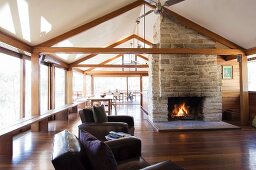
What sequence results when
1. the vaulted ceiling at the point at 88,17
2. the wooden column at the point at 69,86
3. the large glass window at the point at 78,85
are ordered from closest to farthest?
the vaulted ceiling at the point at 88,17 → the wooden column at the point at 69,86 → the large glass window at the point at 78,85

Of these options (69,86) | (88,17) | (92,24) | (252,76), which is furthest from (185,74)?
(69,86)

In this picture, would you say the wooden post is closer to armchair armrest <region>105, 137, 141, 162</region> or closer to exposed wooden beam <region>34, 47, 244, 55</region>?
exposed wooden beam <region>34, 47, 244, 55</region>

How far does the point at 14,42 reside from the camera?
13.9 ft

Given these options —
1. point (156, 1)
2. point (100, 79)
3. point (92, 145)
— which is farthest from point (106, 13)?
point (100, 79)

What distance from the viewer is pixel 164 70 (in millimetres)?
6238

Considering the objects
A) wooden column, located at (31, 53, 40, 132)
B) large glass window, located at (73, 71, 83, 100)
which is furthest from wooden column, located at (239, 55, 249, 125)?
large glass window, located at (73, 71, 83, 100)

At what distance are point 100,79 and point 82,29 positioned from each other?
10.2 m

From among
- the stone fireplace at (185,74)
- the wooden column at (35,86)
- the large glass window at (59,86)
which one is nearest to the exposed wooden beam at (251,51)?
the stone fireplace at (185,74)

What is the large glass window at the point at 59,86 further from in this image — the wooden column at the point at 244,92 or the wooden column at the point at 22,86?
the wooden column at the point at 244,92

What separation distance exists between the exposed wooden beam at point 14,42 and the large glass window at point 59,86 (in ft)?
9.53

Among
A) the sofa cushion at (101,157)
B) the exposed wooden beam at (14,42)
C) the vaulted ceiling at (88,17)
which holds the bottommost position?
the sofa cushion at (101,157)

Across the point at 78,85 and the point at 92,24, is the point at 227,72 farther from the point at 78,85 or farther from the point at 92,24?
the point at 78,85

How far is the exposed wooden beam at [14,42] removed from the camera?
3805mm

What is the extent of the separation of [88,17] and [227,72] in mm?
5298
